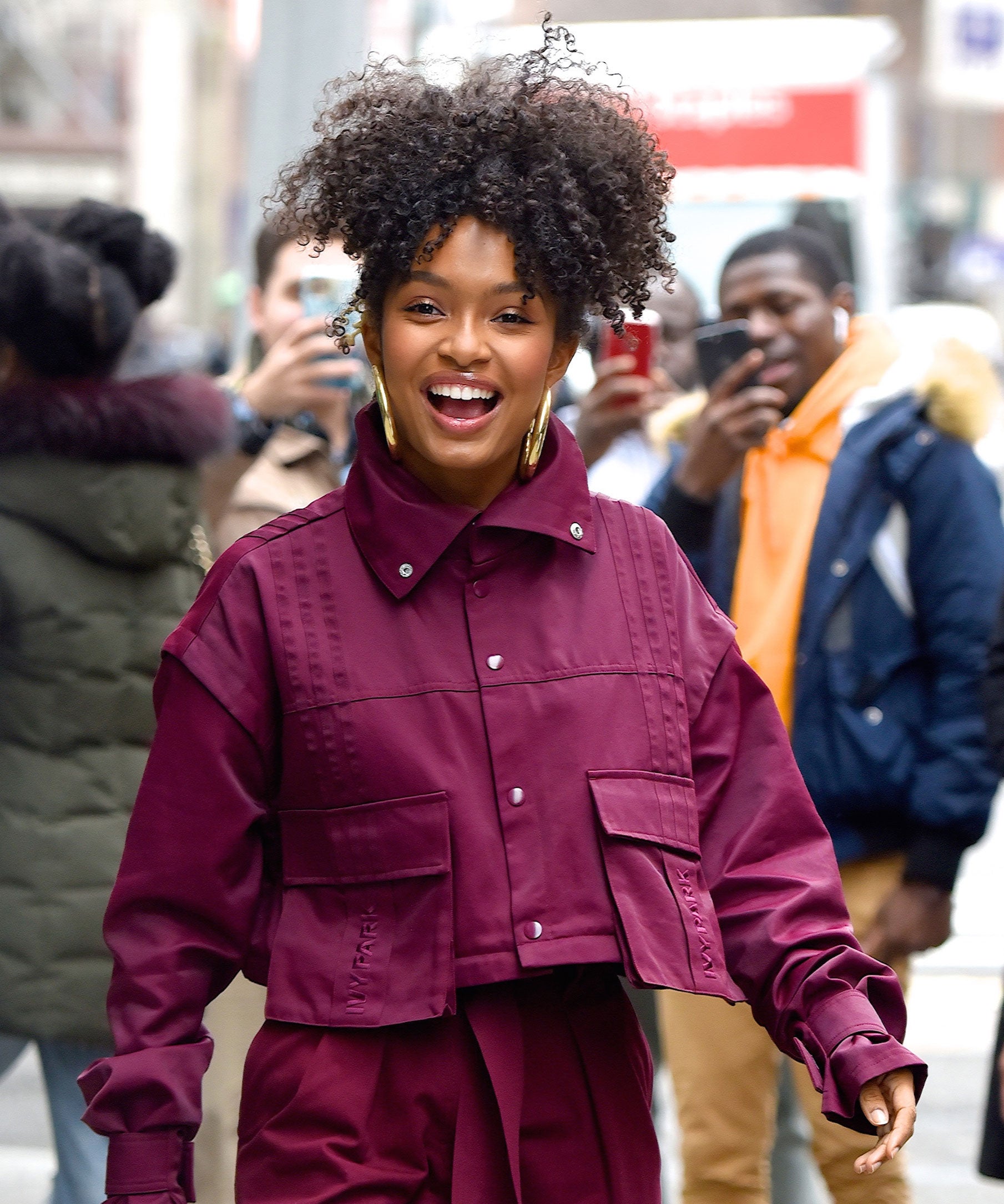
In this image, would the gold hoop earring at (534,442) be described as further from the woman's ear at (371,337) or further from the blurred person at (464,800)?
the woman's ear at (371,337)

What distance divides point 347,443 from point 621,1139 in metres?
2.32

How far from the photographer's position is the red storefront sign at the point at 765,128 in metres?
14.2

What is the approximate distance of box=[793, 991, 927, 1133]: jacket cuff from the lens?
2.37m

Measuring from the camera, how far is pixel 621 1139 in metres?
2.53

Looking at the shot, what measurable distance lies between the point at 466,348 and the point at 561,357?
9.6 inches

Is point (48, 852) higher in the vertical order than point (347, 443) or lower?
lower

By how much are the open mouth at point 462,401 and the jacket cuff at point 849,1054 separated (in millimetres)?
865

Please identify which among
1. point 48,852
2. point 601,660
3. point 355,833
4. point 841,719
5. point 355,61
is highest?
point 355,61

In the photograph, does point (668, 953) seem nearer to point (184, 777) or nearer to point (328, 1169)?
point (328, 1169)

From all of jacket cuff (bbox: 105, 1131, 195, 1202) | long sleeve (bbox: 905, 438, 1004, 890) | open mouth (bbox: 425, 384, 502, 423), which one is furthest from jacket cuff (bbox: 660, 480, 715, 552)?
jacket cuff (bbox: 105, 1131, 195, 1202)

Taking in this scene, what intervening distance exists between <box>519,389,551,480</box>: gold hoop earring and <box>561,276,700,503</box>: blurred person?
1.29 m

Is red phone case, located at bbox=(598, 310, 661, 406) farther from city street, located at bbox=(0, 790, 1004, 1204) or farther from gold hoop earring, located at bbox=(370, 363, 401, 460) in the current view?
city street, located at bbox=(0, 790, 1004, 1204)

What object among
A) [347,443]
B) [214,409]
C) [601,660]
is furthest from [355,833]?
[347,443]

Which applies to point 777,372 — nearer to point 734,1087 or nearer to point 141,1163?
point 734,1087
